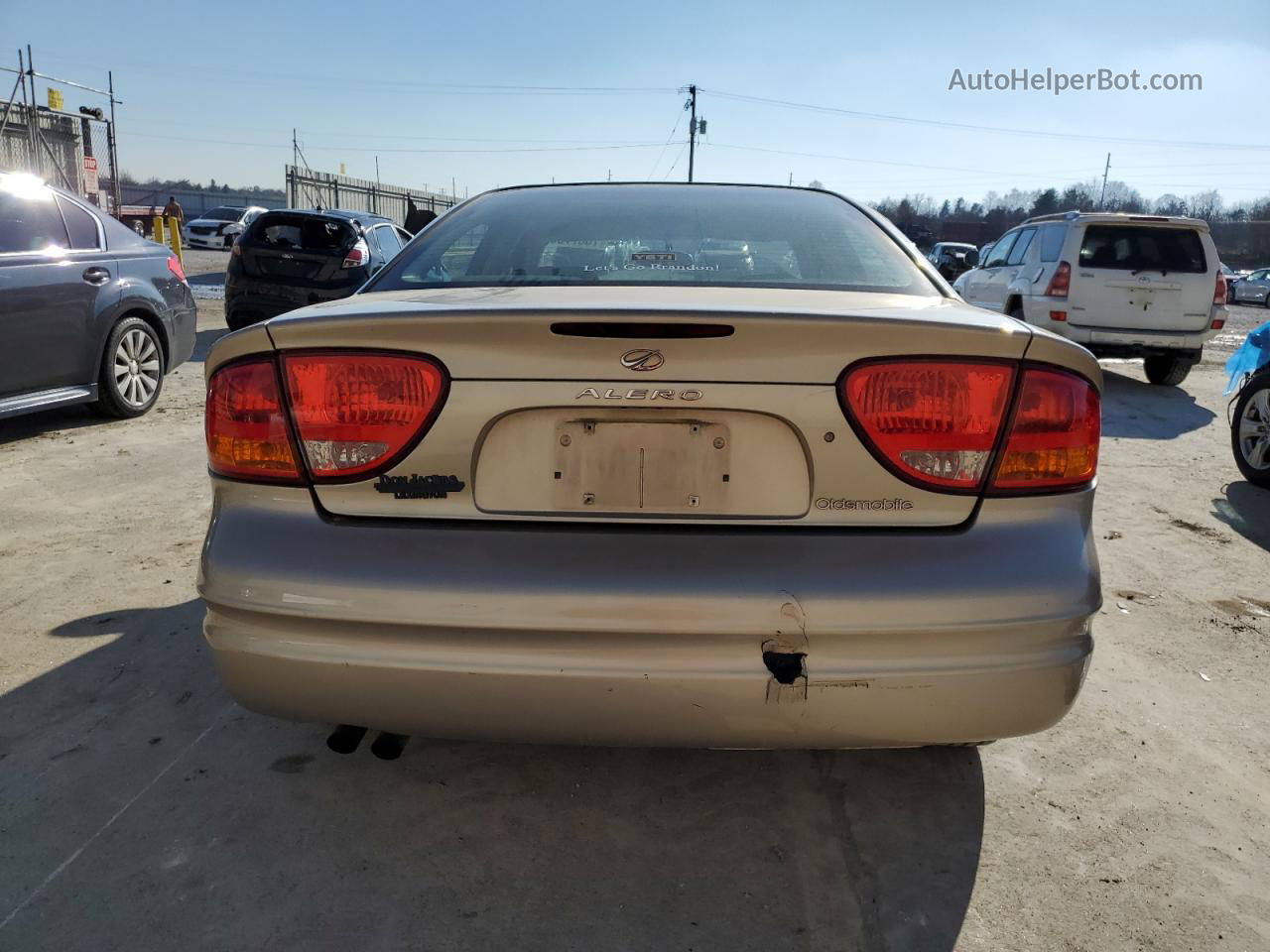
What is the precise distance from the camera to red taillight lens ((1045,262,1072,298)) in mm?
9727

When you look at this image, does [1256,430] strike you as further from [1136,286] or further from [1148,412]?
[1136,286]

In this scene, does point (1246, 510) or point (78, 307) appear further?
point (78, 307)

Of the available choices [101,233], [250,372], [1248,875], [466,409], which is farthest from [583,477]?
[101,233]

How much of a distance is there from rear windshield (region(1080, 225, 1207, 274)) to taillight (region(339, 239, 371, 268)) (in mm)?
7708

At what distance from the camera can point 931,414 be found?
6.10 ft

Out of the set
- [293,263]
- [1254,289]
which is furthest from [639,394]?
[1254,289]

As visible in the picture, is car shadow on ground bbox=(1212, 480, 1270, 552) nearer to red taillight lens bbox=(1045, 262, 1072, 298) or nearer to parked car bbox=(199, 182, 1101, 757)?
parked car bbox=(199, 182, 1101, 757)

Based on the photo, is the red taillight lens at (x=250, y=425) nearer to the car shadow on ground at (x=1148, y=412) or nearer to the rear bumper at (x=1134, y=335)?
the car shadow on ground at (x=1148, y=412)

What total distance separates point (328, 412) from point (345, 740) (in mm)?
931

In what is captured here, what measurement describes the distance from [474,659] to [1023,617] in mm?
1071

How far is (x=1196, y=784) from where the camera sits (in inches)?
101

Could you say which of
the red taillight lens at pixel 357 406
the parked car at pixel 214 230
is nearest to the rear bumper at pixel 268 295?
the red taillight lens at pixel 357 406

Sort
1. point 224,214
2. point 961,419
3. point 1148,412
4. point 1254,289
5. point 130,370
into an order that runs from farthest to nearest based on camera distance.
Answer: point 224,214
point 1254,289
point 1148,412
point 130,370
point 961,419

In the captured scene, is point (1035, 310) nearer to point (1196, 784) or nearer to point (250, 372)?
point (1196, 784)
